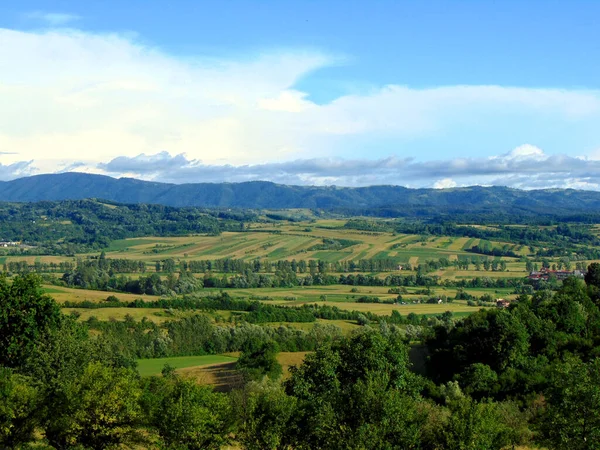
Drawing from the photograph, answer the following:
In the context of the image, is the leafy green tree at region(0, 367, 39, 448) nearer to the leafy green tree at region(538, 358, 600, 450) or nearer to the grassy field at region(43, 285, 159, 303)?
the leafy green tree at region(538, 358, 600, 450)

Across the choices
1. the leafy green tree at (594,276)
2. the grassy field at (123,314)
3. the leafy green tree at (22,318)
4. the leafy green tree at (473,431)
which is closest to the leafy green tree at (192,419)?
the leafy green tree at (473,431)

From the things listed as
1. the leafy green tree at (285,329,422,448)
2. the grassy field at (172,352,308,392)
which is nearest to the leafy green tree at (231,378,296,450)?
the leafy green tree at (285,329,422,448)

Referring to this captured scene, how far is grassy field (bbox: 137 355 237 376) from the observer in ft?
205

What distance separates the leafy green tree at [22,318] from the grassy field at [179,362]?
1684 centimetres

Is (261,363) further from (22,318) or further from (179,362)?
(22,318)

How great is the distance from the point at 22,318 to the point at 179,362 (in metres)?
24.5

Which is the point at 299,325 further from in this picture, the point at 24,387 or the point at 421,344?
the point at 24,387

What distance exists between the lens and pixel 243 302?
97000mm

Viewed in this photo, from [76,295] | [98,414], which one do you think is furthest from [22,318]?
[76,295]

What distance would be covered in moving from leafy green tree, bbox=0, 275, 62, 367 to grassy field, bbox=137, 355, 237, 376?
16835mm

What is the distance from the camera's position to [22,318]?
4484cm

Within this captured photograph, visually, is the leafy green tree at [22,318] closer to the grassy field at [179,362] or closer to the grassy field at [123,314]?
the grassy field at [179,362]

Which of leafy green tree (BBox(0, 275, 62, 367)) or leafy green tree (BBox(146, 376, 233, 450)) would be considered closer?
leafy green tree (BBox(146, 376, 233, 450))

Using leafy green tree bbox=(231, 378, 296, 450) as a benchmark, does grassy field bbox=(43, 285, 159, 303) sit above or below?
below
